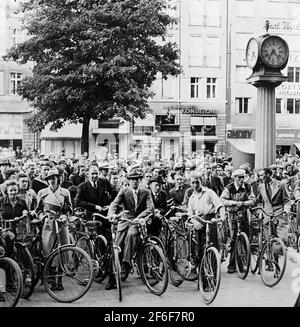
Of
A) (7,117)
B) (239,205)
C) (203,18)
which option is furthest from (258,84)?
(7,117)

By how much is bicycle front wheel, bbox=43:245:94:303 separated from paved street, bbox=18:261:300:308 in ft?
0.38

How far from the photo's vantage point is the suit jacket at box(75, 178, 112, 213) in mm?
8734

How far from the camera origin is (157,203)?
389 inches

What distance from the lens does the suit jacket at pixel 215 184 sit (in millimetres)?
13211

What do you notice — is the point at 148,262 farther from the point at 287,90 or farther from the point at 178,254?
the point at 287,90

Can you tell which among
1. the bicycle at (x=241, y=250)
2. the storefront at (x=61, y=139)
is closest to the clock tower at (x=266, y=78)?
the bicycle at (x=241, y=250)

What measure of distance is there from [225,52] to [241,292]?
17.0m

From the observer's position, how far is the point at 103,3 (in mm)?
21562

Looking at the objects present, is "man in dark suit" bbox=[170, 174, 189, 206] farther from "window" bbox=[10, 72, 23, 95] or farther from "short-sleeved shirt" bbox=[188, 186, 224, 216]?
"window" bbox=[10, 72, 23, 95]

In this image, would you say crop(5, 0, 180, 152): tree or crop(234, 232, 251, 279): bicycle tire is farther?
crop(5, 0, 180, 152): tree

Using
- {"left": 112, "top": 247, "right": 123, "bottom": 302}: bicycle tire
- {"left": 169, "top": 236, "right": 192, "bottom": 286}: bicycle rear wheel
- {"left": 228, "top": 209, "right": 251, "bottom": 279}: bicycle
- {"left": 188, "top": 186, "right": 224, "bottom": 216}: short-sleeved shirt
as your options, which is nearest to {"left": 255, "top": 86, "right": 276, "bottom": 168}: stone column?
{"left": 228, "top": 209, "right": 251, "bottom": 279}: bicycle

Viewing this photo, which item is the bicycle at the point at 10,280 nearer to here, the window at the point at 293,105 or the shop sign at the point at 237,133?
the window at the point at 293,105
